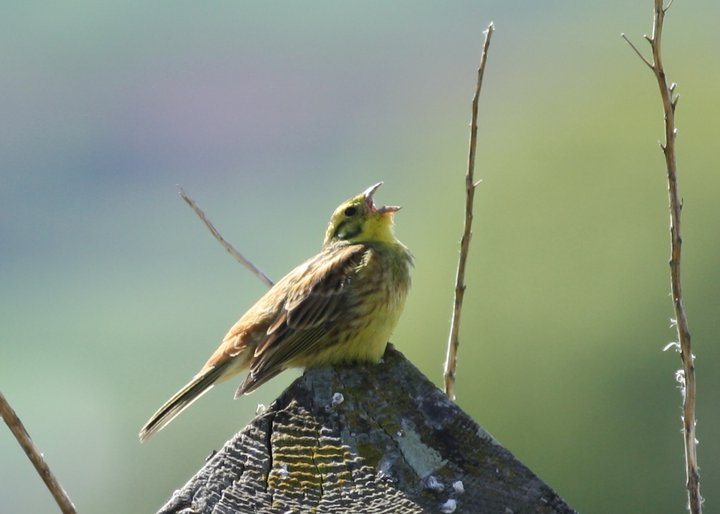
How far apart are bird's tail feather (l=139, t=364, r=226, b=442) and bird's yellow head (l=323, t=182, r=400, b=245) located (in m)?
1.12

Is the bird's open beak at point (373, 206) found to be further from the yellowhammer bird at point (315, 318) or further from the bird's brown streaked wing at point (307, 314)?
the bird's brown streaked wing at point (307, 314)

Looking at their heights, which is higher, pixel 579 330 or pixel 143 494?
pixel 579 330

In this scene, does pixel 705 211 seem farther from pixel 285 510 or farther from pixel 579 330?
pixel 285 510

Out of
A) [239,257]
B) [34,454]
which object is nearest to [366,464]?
[34,454]

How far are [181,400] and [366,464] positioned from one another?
207 centimetres

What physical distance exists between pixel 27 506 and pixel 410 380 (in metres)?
29.5

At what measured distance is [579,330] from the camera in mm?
38344

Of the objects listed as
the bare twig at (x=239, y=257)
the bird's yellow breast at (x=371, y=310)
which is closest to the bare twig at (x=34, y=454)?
the bird's yellow breast at (x=371, y=310)

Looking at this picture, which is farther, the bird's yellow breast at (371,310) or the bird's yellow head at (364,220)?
the bird's yellow head at (364,220)

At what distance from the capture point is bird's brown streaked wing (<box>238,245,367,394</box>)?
5617mm

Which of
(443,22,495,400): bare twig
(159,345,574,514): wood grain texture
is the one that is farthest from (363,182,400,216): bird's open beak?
(159,345,574,514): wood grain texture

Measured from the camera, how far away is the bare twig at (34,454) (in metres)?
3.95

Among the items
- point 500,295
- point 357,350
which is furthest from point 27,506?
point 357,350

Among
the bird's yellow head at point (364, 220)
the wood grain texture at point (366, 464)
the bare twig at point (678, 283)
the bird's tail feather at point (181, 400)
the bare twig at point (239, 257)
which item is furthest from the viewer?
the bird's yellow head at point (364, 220)
